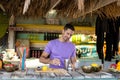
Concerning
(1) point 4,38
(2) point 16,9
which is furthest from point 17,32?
(2) point 16,9

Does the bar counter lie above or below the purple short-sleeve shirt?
below

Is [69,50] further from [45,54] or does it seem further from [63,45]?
[45,54]

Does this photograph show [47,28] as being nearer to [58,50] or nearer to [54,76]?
[58,50]

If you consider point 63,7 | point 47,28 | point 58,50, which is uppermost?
point 63,7

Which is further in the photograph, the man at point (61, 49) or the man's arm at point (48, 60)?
the man at point (61, 49)

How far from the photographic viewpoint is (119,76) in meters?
3.03

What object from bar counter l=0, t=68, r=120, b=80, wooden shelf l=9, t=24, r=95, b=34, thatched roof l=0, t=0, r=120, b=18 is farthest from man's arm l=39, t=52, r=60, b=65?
wooden shelf l=9, t=24, r=95, b=34

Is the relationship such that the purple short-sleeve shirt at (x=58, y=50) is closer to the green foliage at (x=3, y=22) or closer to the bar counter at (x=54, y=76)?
the bar counter at (x=54, y=76)

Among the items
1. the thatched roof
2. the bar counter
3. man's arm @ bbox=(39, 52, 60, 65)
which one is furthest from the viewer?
the thatched roof

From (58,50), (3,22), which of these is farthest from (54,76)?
(3,22)

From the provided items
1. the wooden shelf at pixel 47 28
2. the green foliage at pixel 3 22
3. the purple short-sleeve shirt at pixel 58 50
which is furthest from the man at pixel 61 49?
the wooden shelf at pixel 47 28

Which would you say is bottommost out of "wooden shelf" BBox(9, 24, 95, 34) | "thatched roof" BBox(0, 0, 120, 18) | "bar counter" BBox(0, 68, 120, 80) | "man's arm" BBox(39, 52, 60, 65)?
"bar counter" BBox(0, 68, 120, 80)

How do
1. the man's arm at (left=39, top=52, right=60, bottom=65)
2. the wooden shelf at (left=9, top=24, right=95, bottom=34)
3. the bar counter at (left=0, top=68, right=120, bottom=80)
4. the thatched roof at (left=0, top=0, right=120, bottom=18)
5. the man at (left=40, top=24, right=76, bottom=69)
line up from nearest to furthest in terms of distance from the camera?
the bar counter at (left=0, top=68, right=120, bottom=80), the man's arm at (left=39, top=52, right=60, bottom=65), the man at (left=40, top=24, right=76, bottom=69), the thatched roof at (left=0, top=0, right=120, bottom=18), the wooden shelf at (left=9, top=24, right=95, bottom=34)

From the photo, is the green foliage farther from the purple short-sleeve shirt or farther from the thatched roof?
the purple short-sleeve shirt
